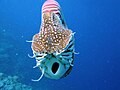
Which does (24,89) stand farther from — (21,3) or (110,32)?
(21,3)

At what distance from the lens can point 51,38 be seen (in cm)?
195

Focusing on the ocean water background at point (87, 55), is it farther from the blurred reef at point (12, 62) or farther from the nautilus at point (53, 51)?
the nautilus at point (53, 51)

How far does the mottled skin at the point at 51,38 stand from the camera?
1.89 m

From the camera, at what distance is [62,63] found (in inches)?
75.0

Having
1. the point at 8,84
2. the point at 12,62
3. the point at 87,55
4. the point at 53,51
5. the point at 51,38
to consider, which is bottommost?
the point at 53,51

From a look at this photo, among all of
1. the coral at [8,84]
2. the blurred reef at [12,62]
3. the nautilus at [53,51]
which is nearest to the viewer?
the nautilus at [53,51]

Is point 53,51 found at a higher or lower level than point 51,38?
lower

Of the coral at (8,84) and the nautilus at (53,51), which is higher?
the coral at (8,84)

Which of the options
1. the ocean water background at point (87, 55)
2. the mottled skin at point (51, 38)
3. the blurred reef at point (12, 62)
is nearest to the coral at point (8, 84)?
the blurred reef at point (12, 62)

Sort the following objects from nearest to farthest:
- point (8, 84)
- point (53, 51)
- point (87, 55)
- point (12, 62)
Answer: point (53, 51) → point (8, 84) → point (12, 62) → point (87, 55)

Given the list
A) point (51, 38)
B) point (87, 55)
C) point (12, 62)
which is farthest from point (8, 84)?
point (87, 55)

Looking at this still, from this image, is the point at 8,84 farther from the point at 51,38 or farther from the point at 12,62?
the point at 51,38

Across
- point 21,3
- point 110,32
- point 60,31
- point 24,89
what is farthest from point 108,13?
point 21,3

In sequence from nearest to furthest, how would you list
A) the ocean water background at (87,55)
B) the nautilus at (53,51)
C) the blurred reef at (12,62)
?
the nautilus at (53,51) < the blurred reef at (12,62) < the ocean water background at (87,55)
